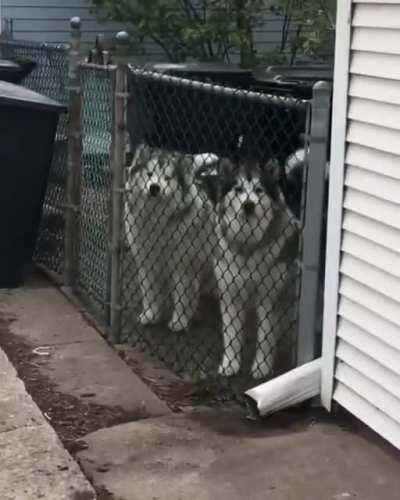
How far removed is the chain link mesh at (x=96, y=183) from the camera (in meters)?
5.78

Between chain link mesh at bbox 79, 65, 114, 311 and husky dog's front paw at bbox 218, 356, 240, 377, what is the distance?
104cm

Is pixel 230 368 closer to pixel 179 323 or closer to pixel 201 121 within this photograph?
pixel 179 323

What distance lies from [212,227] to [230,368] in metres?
0.75

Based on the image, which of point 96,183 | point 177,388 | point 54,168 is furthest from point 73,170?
point 177,388

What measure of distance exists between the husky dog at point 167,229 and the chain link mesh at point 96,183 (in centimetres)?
20

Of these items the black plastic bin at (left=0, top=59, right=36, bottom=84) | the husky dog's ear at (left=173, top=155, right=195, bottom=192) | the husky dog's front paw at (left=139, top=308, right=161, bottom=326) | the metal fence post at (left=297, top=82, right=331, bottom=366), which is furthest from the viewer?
the black plastic bin at (left=0, top=59, right=36, bottom=84)

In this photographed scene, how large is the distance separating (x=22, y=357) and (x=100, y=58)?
2.20 meters

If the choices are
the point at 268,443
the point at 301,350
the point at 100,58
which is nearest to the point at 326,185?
the point at 301,350

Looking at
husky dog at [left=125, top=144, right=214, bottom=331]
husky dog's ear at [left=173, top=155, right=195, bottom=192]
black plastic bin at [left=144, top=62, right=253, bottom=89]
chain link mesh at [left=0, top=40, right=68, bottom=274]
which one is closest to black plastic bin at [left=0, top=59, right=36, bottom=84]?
chain link mesh at [left=0, top=40, right=68, bottom=274]

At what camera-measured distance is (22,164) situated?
253 inches

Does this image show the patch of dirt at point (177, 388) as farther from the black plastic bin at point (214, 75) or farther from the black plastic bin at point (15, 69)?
the black plastic bin at point (15, 69)

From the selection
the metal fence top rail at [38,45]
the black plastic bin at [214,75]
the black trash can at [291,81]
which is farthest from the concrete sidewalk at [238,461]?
the metal fence top rail at [38,45]

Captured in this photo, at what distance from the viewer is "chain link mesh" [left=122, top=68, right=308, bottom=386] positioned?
15.6 ft

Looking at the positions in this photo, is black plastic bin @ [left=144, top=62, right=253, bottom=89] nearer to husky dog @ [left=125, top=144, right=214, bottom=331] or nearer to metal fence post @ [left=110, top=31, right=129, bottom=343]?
metal fence post @ [left=110, top=31, right=129, bottom=343]
